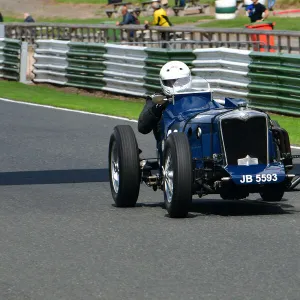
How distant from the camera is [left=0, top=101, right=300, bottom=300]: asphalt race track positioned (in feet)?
22.0

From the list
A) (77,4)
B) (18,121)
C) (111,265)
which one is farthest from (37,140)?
(77,4)

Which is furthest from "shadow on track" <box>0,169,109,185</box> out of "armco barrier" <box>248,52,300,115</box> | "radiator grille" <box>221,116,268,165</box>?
"armco barrier" <box>248,52,300,115</box>

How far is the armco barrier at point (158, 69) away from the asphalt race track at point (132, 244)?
641cm

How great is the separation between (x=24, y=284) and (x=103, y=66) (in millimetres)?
18324

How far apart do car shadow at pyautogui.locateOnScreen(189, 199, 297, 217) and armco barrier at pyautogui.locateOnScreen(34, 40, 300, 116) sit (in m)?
8.38

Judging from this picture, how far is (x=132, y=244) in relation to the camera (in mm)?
8336

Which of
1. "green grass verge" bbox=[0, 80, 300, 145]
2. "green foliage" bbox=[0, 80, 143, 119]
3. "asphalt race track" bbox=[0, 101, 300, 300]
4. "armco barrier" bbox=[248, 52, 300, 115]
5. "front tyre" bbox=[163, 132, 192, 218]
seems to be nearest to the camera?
"asphalt race track" bbox=[0, 101, 300, 300]

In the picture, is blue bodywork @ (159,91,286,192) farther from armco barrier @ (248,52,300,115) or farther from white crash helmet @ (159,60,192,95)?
armco barrier @ (248,52,300,115)

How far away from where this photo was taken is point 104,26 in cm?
2867

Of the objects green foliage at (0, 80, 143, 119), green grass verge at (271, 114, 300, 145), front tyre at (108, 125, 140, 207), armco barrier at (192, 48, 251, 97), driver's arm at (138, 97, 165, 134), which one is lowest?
green foliage at (0, 80, 143, 119)

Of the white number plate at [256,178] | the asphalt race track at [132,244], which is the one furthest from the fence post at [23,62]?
the white number plate at [256,178]

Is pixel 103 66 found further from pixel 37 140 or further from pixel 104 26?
pixel 37 140

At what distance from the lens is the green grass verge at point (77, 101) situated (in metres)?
19.5

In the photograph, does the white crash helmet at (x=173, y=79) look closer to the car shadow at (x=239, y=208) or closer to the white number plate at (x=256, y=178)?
the car shadow at (x=239, y=208)
